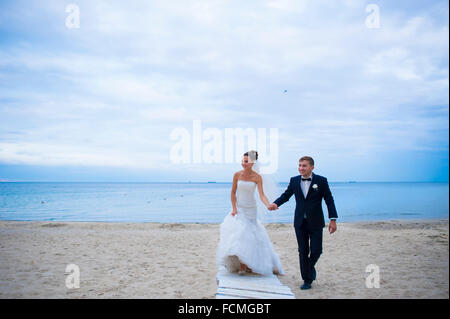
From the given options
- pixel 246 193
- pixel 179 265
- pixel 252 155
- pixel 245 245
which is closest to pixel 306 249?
pixel 245 245

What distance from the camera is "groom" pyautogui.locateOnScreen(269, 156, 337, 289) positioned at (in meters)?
5.69

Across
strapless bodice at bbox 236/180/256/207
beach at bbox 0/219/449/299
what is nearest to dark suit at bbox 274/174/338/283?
beach at bbox 0/219/449/299

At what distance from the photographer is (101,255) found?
9.10 meters

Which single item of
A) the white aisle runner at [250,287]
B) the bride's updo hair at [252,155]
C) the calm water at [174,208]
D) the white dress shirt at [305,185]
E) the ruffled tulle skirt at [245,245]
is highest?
the bride's updo hair at [252,155]

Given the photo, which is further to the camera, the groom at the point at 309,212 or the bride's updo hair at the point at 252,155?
the bride's updo hair at the point at 252,155

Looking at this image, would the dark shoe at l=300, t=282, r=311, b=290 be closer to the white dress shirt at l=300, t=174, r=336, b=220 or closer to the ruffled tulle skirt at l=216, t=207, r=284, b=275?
the ruffled tulle skirt at l=216, t=207, r=284, b=275

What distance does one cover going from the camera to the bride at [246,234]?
6162mm

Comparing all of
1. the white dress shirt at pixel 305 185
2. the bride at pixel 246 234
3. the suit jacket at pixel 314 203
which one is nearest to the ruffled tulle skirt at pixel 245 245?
the bride at pixel 246 234

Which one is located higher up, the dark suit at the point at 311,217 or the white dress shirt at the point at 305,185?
the white dress shirt at the point at 305,185

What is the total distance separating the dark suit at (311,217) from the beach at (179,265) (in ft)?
1.89

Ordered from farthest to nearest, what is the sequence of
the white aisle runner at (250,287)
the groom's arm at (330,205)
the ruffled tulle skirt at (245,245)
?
the ruffled tulle skirt at (245,245) → the groom's arm at (330,205) → the white aisle runner at (250,287)

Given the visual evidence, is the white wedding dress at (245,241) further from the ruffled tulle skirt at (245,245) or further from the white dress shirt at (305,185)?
the white dress shirt at (305,185)
